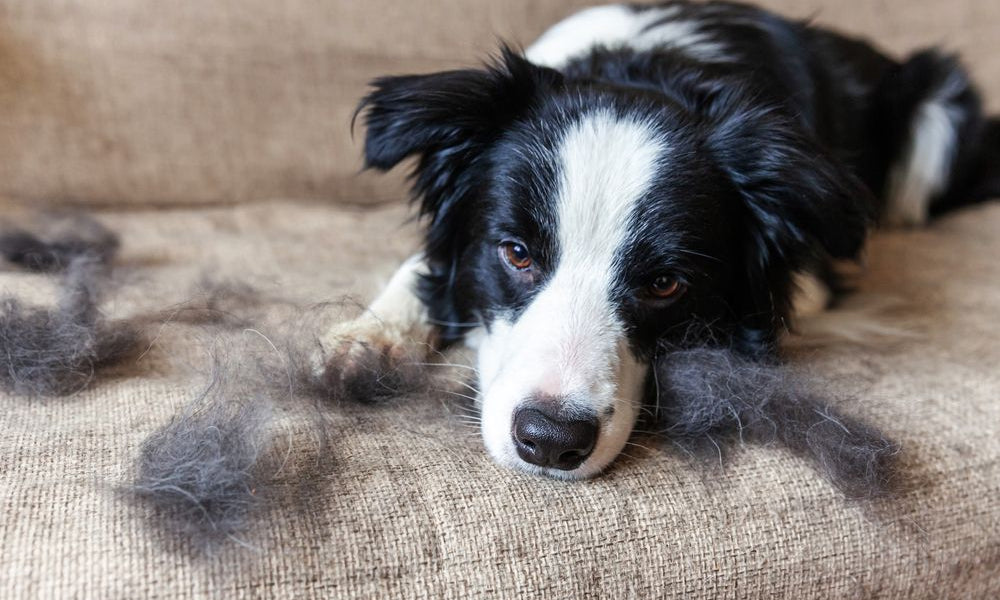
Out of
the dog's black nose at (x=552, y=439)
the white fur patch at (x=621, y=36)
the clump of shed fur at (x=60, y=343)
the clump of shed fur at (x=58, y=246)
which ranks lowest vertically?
the clump of shed fur at (x=58, y=246)

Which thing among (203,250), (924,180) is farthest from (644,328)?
(924,180)

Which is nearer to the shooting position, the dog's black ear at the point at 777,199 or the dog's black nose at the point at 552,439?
the dog's black nose at the point at 552,439

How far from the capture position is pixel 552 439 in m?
1.12

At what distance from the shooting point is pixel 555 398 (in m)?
1.16

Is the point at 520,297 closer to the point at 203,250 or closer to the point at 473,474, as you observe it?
the point at 473,474

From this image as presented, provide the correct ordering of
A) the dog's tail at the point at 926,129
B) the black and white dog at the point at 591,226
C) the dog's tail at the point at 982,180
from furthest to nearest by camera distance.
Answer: the dog's tail at the point at 982,180 → the dog's tail at the point at 926,129 → the black and white dog at the point at 591,226

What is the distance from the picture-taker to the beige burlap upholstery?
0.99 metres

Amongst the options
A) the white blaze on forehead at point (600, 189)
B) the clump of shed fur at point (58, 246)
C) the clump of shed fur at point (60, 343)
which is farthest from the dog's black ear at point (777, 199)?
the clump of shed fur at point (58, 246)

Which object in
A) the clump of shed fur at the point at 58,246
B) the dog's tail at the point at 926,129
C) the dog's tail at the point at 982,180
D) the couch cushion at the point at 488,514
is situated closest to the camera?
the couch cushion at the point at 488,514

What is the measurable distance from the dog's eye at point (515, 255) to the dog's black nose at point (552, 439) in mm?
305

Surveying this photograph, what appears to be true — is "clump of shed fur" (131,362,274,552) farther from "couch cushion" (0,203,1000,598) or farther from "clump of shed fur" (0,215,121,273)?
"clump of shed fur" (0,215,121,273)

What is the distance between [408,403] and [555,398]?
0.88ft

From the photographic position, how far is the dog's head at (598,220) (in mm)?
1246

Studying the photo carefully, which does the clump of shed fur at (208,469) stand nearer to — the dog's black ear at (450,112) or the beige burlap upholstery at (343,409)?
the beige burlap upholstery at (343,409)
